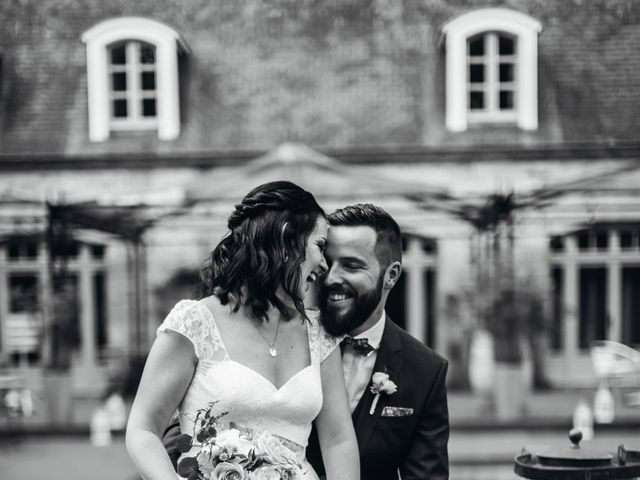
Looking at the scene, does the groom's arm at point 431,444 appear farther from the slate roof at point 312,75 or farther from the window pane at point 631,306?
the window pane at point 631,306

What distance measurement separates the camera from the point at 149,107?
7.85 m

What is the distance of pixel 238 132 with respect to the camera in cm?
788

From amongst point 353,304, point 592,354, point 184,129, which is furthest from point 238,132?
point 353,304

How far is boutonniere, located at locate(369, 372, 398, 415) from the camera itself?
2.18 metres

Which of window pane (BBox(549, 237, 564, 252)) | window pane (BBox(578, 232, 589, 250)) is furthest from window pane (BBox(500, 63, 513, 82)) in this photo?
window pane (BBox(578, 232, 589, 250))

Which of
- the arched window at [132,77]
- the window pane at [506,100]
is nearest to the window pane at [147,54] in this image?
the arched window at [132,77]

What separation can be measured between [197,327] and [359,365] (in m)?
0.54

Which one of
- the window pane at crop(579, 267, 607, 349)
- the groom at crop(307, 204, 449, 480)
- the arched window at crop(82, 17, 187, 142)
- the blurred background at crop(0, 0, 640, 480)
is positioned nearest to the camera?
the groom at crop(307, 204, 449, 480)

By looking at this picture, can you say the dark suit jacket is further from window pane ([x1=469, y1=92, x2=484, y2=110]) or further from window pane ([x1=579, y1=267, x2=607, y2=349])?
window pane ([x1=579, y1=267, x2=607, y2=349])

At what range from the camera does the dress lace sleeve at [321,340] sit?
2.10 metres

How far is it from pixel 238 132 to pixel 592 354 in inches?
155

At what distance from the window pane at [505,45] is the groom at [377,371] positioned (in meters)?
5.40

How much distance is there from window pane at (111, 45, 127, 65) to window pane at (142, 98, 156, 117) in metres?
0.41

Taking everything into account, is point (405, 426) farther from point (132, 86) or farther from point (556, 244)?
point (556, 244)
